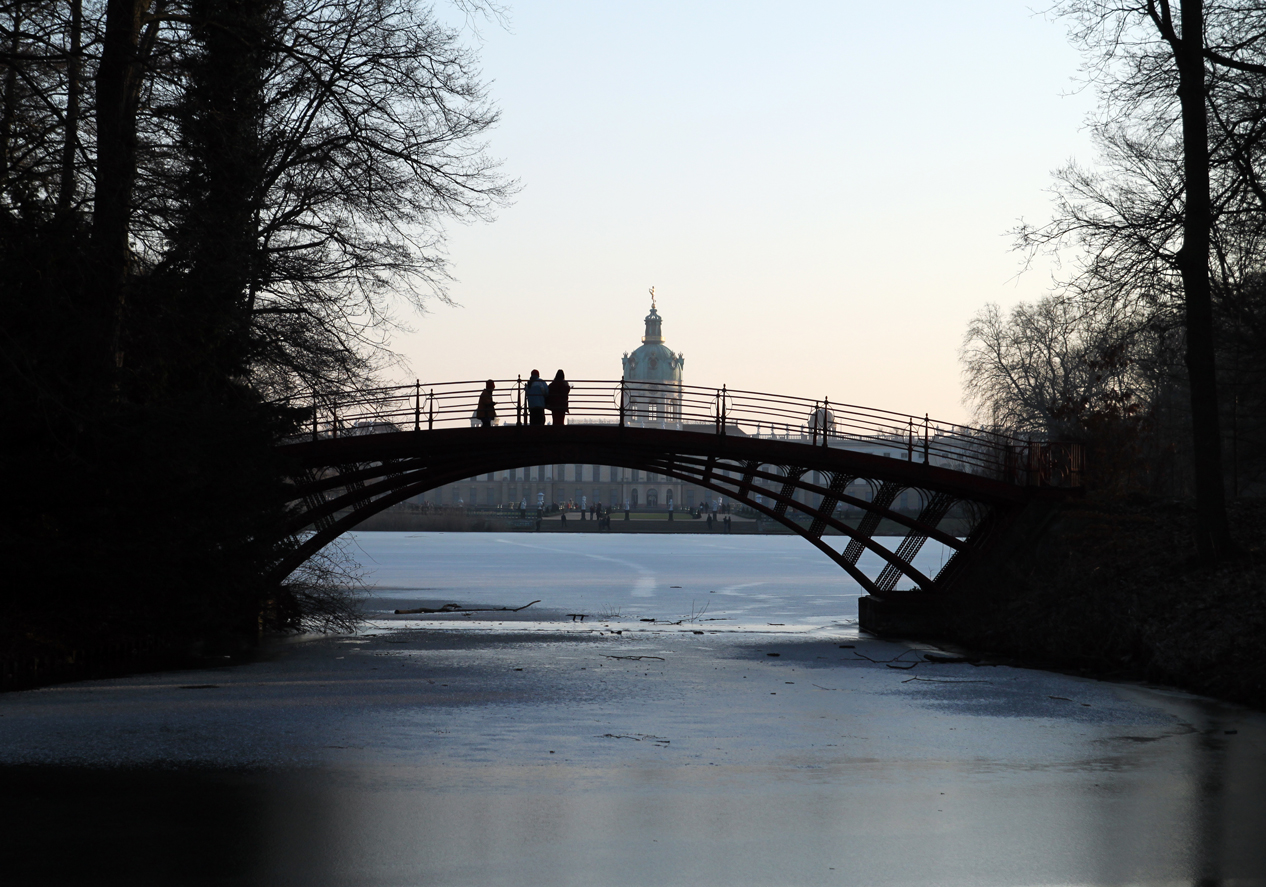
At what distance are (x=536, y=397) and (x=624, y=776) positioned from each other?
18.8 meters

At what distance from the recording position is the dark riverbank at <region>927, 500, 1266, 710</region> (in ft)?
62.7

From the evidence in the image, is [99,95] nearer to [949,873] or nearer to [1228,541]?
[949,873]

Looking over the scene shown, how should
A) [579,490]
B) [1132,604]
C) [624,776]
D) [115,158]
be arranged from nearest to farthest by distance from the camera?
1. [624,776]
2. [115,158]
3. [1132,604]
4. [579,490]

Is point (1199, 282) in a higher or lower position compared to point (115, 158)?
lower

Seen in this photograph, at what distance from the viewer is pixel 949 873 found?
8.71 m

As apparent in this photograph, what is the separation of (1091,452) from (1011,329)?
35813 mm

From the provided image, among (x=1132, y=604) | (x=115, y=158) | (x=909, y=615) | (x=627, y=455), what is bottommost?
(x=909, y=615)

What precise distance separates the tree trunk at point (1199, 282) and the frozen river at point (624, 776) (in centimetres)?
→ 391

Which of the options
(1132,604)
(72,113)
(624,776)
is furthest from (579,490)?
(624,776)

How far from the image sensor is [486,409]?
1157 inches

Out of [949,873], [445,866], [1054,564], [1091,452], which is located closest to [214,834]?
[445,866]

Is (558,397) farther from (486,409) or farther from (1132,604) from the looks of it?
(1132,604)

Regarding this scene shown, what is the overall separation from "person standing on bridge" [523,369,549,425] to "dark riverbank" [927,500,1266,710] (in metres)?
9.72

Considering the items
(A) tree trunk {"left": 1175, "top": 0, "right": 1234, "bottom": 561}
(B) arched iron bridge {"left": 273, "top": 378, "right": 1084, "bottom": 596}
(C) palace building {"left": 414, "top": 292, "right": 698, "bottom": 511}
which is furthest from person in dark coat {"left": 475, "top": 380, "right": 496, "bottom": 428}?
(C) palace building {"left": 414, "top": 292, "right": 698, "bottom": 511}
